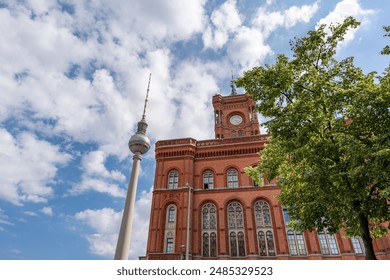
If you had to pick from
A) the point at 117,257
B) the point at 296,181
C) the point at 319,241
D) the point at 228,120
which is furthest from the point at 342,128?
the point at 228,120

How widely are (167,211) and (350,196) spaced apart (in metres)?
20.5

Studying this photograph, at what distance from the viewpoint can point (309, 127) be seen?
36.0 feet

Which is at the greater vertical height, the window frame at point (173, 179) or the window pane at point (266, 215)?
the window frame at point (173, 179)

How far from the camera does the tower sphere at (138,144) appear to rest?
12648 mm

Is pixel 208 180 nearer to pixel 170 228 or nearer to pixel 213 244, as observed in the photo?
pixel 170 228

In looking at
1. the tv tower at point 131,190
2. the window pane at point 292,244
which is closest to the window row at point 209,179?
the window pane at point 292,244

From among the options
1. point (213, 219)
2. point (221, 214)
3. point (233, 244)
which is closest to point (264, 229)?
point (233, 244)

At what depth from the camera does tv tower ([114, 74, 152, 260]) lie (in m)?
9.54

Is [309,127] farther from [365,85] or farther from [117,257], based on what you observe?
[117,257]

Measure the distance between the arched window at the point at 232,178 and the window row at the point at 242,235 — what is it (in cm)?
204

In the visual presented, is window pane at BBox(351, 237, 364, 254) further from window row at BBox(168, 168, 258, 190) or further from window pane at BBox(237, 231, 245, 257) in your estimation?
window row at BBox(168, 168, 258, 190)

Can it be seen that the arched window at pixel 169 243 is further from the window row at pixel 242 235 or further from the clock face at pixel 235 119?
the clock face at pixel 235 119

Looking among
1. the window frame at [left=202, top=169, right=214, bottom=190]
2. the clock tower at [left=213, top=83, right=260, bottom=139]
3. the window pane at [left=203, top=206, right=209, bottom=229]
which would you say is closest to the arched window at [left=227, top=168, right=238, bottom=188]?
the window frame at [left=202, top=169, right=214, bottom=190]

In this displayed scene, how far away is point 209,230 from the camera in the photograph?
2575 cm
